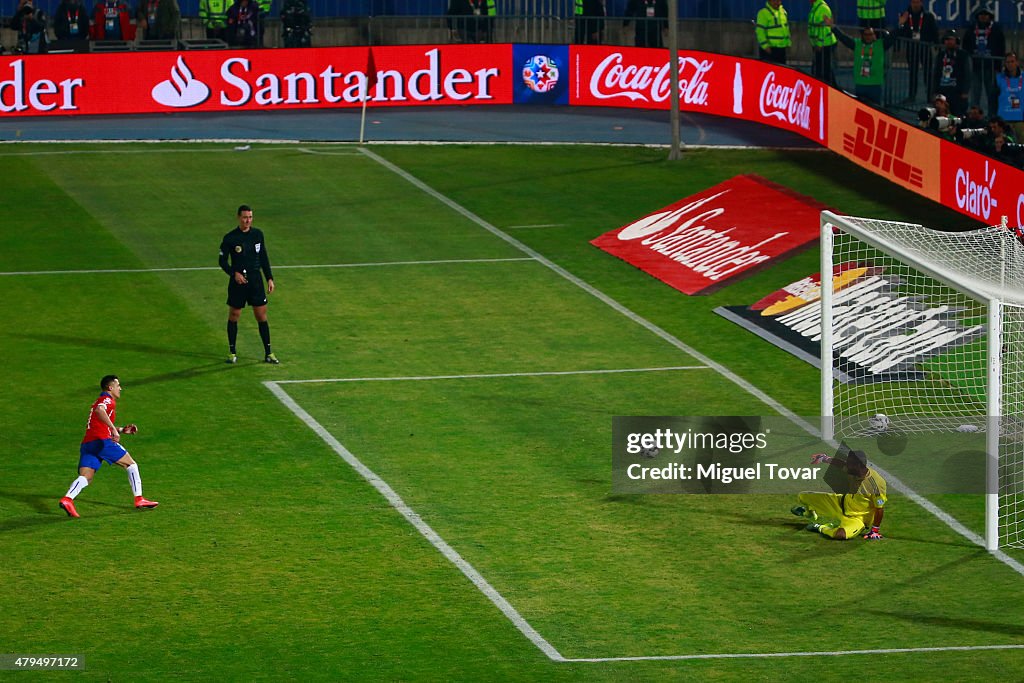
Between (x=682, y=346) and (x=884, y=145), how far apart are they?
10.7 meters

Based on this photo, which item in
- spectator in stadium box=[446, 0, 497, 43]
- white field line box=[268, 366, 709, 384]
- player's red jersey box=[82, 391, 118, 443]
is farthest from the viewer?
spectator in stadium box=[446, 0, 497, 43]

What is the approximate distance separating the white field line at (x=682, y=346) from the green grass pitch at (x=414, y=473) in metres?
0.17

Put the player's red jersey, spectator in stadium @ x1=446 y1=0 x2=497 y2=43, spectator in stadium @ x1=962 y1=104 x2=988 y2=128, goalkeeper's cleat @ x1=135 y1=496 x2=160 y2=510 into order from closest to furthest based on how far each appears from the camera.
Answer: the player's red jersey, goalkeeper's cleat @ x1=135 y1=496 x2=160 y2=510, spectator in stadium @ x1=962 y1=104 x2=988 y2=128, spectator in stadium @ x1=446 y1=0 x2=497 y2=43

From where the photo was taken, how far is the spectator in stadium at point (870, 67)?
36.6m

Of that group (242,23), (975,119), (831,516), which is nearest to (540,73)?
(242,23)

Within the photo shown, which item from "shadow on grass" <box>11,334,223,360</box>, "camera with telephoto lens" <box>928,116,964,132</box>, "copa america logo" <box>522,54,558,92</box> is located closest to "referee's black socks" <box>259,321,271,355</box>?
"shadow on grass" <box>11,334,223,360</box>

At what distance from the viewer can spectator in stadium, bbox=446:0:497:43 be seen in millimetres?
45594

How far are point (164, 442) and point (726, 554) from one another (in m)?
7.18

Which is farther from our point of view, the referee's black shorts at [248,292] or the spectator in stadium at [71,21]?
the spectator in stadium at [71,21]

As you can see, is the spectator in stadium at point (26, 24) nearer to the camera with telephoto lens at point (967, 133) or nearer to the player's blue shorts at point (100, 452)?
the camera with telephoto lens at point (967, 133)

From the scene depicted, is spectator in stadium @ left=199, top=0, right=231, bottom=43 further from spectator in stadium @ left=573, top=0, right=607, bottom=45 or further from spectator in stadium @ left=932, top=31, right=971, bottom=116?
spectator in stadium @ left=932, top=31, right=971, bottom=116

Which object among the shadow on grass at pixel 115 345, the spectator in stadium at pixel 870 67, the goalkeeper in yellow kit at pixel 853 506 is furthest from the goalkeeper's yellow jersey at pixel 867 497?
the spectator in stadium at pixel 870 67
